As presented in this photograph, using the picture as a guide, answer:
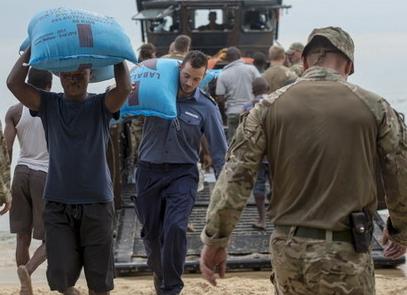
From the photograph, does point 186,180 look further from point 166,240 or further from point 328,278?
point 328,278

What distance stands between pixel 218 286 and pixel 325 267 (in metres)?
3.24

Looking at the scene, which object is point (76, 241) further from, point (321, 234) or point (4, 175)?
point (321, 234)

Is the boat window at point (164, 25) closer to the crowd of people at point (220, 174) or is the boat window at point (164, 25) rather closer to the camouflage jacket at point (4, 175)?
the crowd of people at point (220, 174)

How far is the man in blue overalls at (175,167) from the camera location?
576cm

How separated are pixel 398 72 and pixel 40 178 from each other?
64.7 metres

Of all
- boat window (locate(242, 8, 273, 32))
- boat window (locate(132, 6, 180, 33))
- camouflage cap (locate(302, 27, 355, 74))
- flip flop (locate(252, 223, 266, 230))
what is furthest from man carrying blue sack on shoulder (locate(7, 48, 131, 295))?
boat window (locate(242, 8, 273, 32))

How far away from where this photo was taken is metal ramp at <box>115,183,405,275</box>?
291 inches

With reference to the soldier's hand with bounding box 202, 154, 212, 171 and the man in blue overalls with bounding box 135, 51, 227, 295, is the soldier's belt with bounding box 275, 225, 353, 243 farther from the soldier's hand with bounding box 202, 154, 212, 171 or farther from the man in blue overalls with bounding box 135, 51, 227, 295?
the soldier's hand with bounding box 202, 154, 212, 171

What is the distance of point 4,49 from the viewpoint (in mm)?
80438

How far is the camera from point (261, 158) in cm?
→ 372

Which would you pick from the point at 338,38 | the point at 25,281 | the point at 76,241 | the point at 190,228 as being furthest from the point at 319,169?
the point at 190,228

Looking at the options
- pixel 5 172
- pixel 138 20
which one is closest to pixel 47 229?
pixel 5 172

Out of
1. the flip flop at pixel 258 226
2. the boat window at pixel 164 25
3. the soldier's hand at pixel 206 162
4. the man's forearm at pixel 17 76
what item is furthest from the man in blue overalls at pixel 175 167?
the boat window at pixel 164 25

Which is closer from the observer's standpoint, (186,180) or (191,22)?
(186,180)
